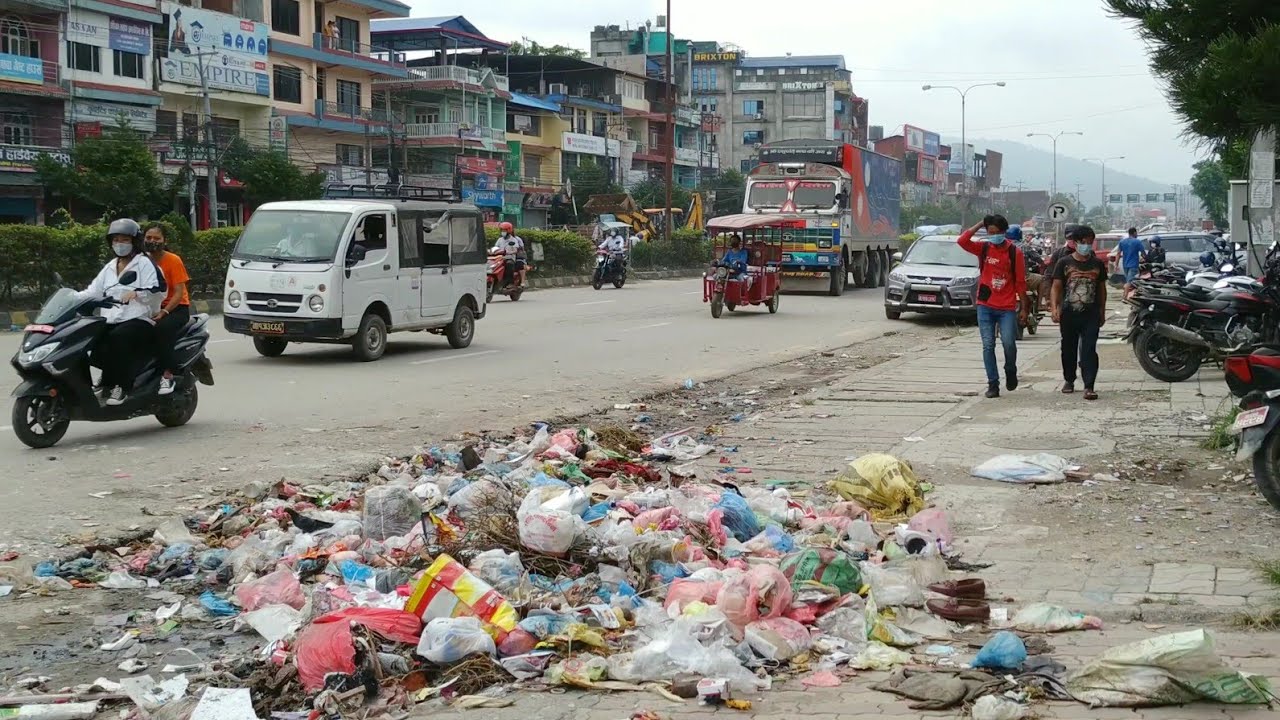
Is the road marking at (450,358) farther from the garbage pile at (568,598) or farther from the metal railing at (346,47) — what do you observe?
the metal railing at (346,47)

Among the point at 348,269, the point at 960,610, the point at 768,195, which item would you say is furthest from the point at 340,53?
the point at 960,610

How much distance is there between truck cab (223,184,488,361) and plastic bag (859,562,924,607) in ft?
32.9

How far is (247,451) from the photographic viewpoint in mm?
9320

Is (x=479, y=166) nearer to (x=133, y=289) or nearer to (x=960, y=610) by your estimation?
(x=133, y=289)

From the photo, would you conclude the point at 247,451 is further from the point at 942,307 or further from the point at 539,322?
the point at 942,307

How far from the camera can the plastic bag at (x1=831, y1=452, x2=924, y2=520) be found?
752cm

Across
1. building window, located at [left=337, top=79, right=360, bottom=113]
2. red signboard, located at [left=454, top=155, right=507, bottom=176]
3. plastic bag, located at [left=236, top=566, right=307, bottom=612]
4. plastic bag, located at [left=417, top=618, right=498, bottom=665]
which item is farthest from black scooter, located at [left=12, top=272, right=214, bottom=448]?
red signboard, located at [left=454, top=155, right=507, bottom=176]

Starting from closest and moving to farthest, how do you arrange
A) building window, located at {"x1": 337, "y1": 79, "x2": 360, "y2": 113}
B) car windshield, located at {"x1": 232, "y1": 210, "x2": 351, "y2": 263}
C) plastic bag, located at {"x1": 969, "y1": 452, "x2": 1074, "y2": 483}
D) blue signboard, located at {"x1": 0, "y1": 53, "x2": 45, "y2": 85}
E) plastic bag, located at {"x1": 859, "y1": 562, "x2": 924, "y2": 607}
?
plastic bag, located at {"x1": 859, "y1": 562, "x2": 924, "y2": 607}, plastic bag, located at {"x1": 969, "y1": 452, "x2": 1074, "y2": 483}, car windshield, located at {"x1": 232, "y1": 210, "x2": 351, "y2": 263}, blue signboard, located at {"x1": 0, "y1": 53, "x2": 45, "y2": 85}, building window, located at {"x1": 337, "y1": 79, "x2": 360, "y2": 113}

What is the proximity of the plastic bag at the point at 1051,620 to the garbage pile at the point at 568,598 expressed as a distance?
1cm

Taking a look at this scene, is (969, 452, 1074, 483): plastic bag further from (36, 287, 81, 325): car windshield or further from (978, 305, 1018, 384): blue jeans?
(36, 287, 81, 325): car windshield

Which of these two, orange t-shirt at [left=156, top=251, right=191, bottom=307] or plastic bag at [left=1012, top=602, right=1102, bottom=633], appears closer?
plastic bag at [left=1012, top=602, right=1102, bottom=633]

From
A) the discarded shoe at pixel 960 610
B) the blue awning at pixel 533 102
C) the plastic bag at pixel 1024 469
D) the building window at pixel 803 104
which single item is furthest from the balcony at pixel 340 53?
the building window at pixel 803 104

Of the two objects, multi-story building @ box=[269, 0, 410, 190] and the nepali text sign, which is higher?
multi-story building @ box=[269, 0, 410, 190]

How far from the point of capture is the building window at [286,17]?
50.2 meters
